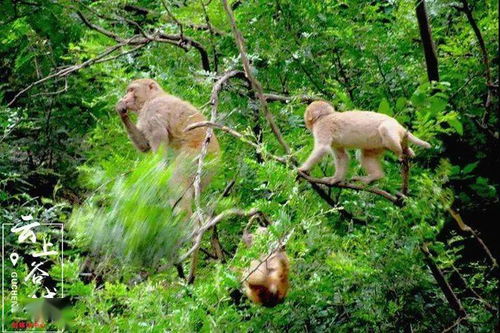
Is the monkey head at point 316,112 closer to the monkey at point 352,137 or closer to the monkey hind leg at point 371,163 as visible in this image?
the monkey at point 352,137

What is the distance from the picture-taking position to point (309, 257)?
4.87 metres

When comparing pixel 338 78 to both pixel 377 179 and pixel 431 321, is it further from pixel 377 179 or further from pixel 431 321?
pixel 431 321

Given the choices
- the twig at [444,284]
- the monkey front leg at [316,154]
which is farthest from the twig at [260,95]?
the twig at [444,284]

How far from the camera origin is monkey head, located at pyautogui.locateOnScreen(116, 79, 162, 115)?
21.6 feet

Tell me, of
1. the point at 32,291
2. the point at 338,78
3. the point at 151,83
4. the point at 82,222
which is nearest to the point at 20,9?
the point at 151,83

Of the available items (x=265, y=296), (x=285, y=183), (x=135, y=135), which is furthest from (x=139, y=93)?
(x=285, y=183)

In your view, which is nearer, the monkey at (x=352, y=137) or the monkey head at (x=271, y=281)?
the monkey head at (x=271, y=281)

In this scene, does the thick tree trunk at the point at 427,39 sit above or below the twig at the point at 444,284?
above

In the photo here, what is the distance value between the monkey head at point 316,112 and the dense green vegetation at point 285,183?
0.14 meters

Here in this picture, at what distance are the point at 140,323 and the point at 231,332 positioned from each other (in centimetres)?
60

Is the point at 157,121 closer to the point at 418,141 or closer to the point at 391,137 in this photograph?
the point at 391,137

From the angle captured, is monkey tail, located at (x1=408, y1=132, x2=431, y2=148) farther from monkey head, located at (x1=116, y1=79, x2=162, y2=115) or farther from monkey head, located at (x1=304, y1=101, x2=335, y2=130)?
monkey head, located at (x1=116, y1=79, x2=162, y2=115)

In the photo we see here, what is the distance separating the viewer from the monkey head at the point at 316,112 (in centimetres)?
556

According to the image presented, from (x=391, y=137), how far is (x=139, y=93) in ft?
8.54
